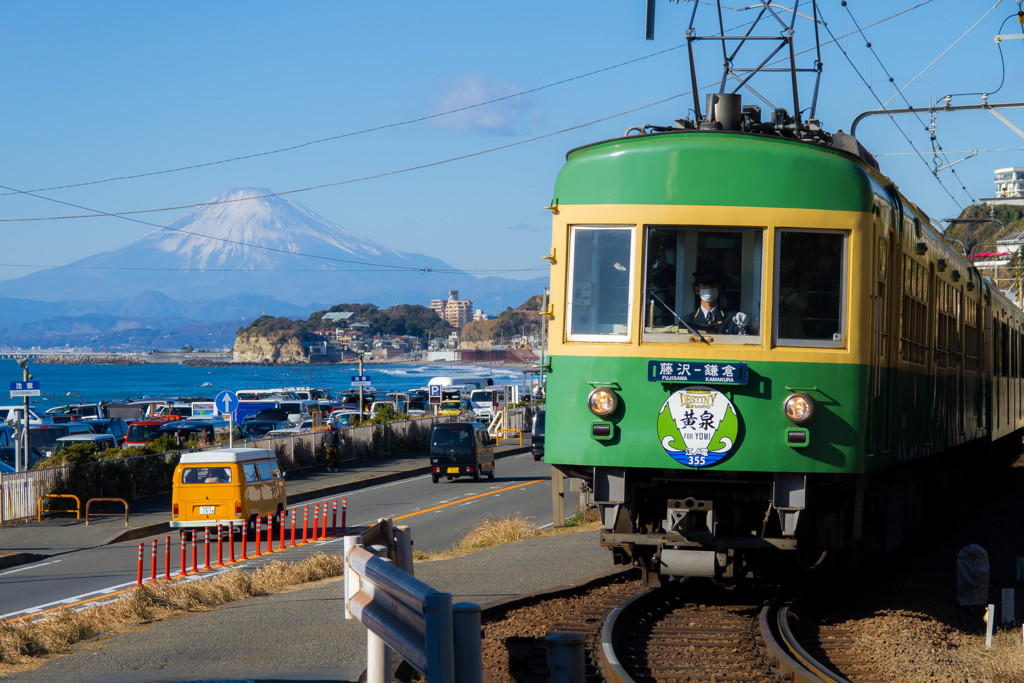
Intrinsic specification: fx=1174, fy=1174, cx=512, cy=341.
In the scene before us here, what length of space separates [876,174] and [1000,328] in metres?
11.7

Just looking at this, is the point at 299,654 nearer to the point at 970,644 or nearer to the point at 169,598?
the point at 169,598

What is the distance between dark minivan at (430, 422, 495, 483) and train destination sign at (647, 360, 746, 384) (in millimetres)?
25386

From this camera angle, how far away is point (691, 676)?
7820 mm

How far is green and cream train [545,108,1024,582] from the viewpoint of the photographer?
883cm

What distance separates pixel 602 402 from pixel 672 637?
1.88 meters

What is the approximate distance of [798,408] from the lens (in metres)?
8.76

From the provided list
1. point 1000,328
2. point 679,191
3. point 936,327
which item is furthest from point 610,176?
point 1000,328

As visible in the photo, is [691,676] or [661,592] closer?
[691,676]

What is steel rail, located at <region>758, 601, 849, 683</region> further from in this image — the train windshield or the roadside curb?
the roadside curb

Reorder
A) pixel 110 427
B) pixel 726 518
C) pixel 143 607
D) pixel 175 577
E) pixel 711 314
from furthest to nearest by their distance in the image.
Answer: pixel 110 427 → pixel 175 577 → pixel 143 607 → pixel 726 518 → pixel 711 314

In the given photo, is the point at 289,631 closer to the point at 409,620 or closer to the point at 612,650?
the point at 612,650

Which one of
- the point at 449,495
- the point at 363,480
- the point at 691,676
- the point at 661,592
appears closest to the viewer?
the point at 691,676

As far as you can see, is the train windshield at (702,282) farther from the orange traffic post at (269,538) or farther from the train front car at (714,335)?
the orange traffic post at (269,538)

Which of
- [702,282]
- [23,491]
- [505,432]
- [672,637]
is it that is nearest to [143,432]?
[23,491]
